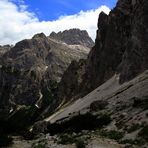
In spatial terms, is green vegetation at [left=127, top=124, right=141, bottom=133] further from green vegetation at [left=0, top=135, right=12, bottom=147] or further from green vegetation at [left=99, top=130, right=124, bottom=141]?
green vegetation at [left=0, top=135, right=12, bottom=147]

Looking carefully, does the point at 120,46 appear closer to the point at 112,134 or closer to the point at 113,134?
the point at 112,134

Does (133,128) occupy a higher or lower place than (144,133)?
higher

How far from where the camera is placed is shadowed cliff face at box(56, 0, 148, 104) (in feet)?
337

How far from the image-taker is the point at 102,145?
29906 millimetres

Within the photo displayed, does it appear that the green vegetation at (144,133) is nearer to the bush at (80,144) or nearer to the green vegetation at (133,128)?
the green vegetation at (133,128)

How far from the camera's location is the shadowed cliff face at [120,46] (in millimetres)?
102781

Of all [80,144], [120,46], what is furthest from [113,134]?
[120,46]

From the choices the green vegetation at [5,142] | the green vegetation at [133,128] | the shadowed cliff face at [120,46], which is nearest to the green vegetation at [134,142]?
the green vegetation at [133,128]

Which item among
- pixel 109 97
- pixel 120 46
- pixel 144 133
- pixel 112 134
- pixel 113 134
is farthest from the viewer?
pixel 120 46

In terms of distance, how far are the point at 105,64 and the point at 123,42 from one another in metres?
11.4

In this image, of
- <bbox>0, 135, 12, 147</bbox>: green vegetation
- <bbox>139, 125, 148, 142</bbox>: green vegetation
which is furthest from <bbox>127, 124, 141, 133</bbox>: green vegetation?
<bbox>0, 135, 12, 147</bbox>: green vegetation

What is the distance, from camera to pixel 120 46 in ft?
473

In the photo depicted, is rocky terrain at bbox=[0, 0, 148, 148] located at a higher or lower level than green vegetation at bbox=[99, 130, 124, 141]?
higher

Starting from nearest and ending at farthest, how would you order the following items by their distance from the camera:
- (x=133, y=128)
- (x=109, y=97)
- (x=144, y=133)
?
(x=144, y=133), (x=133, y=128), (x=109, y=97)
